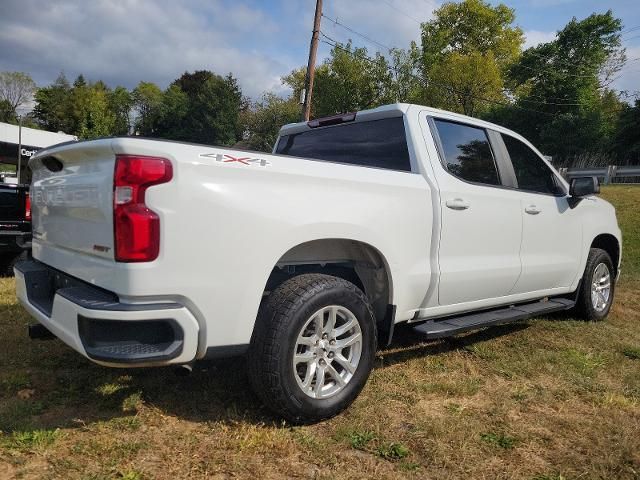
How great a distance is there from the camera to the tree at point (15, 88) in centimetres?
6331

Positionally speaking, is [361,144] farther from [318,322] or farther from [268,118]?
[268,118]

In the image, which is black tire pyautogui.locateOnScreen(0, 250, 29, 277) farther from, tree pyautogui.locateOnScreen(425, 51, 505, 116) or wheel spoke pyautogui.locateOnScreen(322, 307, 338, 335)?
tree pyautogui.locateOnScreen(425, 51, 505, 116)

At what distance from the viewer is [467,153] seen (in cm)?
376

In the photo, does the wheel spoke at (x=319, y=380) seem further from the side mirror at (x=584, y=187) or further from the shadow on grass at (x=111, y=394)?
the side mirror at (x=584, y=187)

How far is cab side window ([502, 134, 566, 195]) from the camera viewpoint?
4195 millimetres

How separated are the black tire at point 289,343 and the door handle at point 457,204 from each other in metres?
1.02

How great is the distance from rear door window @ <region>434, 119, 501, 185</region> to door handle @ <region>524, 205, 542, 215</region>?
346 millimetres

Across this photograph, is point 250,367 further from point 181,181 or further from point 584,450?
point 584,450

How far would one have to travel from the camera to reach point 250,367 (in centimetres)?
256

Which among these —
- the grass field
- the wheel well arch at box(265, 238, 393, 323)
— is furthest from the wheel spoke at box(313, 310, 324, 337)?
the grass field

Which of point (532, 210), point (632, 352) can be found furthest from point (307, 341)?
point (632, 352)

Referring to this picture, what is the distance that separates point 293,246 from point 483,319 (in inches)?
72.2

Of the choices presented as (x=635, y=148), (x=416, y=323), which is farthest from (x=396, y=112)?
(x=635, y=148)

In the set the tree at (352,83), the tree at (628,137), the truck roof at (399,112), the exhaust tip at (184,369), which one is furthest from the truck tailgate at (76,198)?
the tree at (352,83)
